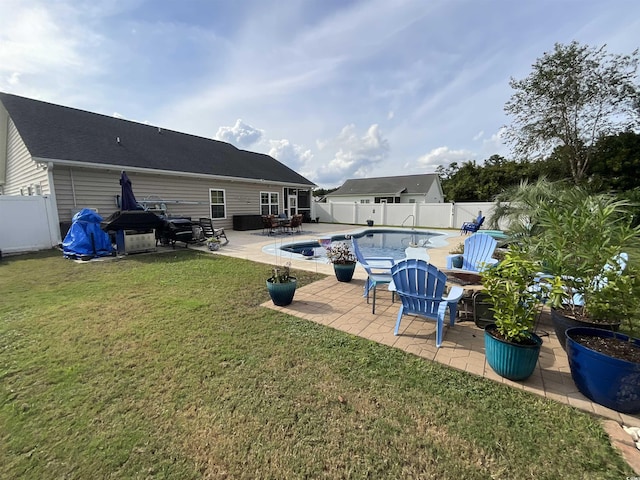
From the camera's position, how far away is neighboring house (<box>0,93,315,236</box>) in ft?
30.8

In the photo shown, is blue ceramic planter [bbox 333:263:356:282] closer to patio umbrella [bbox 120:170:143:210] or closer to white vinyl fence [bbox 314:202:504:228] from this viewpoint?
patio umbrella [bbox 120:170:143:210]

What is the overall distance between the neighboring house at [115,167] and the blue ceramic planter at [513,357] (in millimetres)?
12238

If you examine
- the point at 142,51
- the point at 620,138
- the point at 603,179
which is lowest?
the point at 603,179

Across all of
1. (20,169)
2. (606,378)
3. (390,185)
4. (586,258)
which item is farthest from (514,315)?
(390,185)

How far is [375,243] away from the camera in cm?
1352

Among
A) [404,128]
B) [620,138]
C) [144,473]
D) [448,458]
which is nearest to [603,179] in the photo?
[620,138]

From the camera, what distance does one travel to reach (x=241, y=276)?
19.1 ft

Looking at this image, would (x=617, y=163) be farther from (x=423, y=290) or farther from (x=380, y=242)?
(x=423, y=290)

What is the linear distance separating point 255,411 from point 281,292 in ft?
6.89

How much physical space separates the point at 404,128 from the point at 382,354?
11638mm

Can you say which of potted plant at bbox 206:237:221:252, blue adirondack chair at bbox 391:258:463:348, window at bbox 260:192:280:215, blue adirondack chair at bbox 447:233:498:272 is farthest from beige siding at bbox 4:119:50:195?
blue adirondack chair at bbox 447:233:498:272

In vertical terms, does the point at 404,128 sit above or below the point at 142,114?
below

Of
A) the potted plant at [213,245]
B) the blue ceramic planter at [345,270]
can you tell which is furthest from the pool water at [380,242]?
the blue ceramic planter at [345,270]

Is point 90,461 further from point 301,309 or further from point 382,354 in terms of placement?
point 301,309
